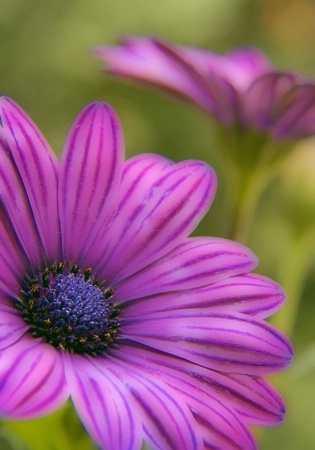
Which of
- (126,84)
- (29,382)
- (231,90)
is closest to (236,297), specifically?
(29,382)

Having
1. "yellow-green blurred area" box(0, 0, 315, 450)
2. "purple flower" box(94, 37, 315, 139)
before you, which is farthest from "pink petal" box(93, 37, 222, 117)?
"yellow-green blurred area" box(0, 0, 315, 450)

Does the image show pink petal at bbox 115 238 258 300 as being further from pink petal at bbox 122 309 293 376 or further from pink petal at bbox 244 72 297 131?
pink petal at bbox 244 72 297 131

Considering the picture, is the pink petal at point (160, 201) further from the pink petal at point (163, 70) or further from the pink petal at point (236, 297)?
the pink petal at point (163, 70)

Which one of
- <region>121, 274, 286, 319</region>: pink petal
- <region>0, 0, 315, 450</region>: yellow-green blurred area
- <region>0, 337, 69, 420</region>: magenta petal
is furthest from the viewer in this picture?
<region>0, 0, 315, 450</region>: yellow-green blurred area

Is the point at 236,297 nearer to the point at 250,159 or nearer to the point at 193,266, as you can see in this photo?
the point at 193,266

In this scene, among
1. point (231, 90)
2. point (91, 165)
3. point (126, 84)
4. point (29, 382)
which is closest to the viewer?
point (29, 382)

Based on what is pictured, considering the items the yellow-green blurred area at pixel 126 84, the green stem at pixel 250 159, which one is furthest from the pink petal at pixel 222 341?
the yellow-green blurred area at pixel 126 84
